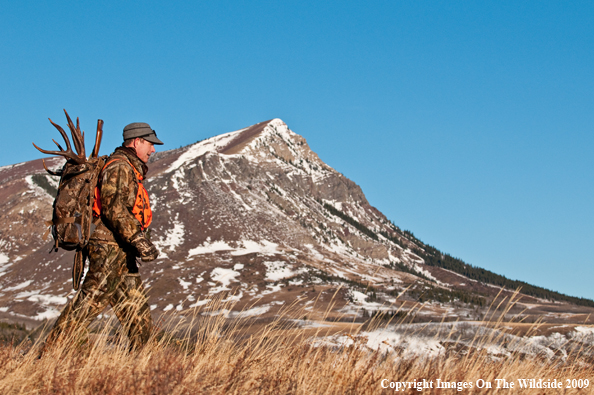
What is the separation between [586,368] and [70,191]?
18.1 feet

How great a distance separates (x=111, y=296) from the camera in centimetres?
481

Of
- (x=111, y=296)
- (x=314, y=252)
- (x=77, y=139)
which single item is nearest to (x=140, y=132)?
(x=77, y=139)

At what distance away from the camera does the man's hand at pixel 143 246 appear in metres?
4.77

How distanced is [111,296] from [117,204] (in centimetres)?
83

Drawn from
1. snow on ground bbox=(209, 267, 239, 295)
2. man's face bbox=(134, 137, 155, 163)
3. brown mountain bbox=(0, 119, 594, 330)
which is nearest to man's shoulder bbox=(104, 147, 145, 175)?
man's face bbox=(134, 137, 155, 163)

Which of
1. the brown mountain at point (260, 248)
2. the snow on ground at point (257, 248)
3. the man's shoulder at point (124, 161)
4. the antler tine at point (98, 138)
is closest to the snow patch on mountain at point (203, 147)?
the brown mountain at point (260, 248)

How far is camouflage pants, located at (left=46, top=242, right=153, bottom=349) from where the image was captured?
4613 millimetres

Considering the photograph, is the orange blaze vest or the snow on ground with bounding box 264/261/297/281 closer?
the orange blaze vest

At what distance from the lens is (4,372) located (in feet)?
11.0

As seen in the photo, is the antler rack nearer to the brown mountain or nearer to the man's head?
the man's head

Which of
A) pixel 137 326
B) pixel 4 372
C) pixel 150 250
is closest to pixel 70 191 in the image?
pixel 150 250

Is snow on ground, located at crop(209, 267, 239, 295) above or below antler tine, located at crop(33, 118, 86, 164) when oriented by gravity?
above

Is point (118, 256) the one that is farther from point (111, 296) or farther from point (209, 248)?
point (209, 248)

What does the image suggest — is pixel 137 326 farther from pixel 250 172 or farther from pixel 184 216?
pixel 250 172
